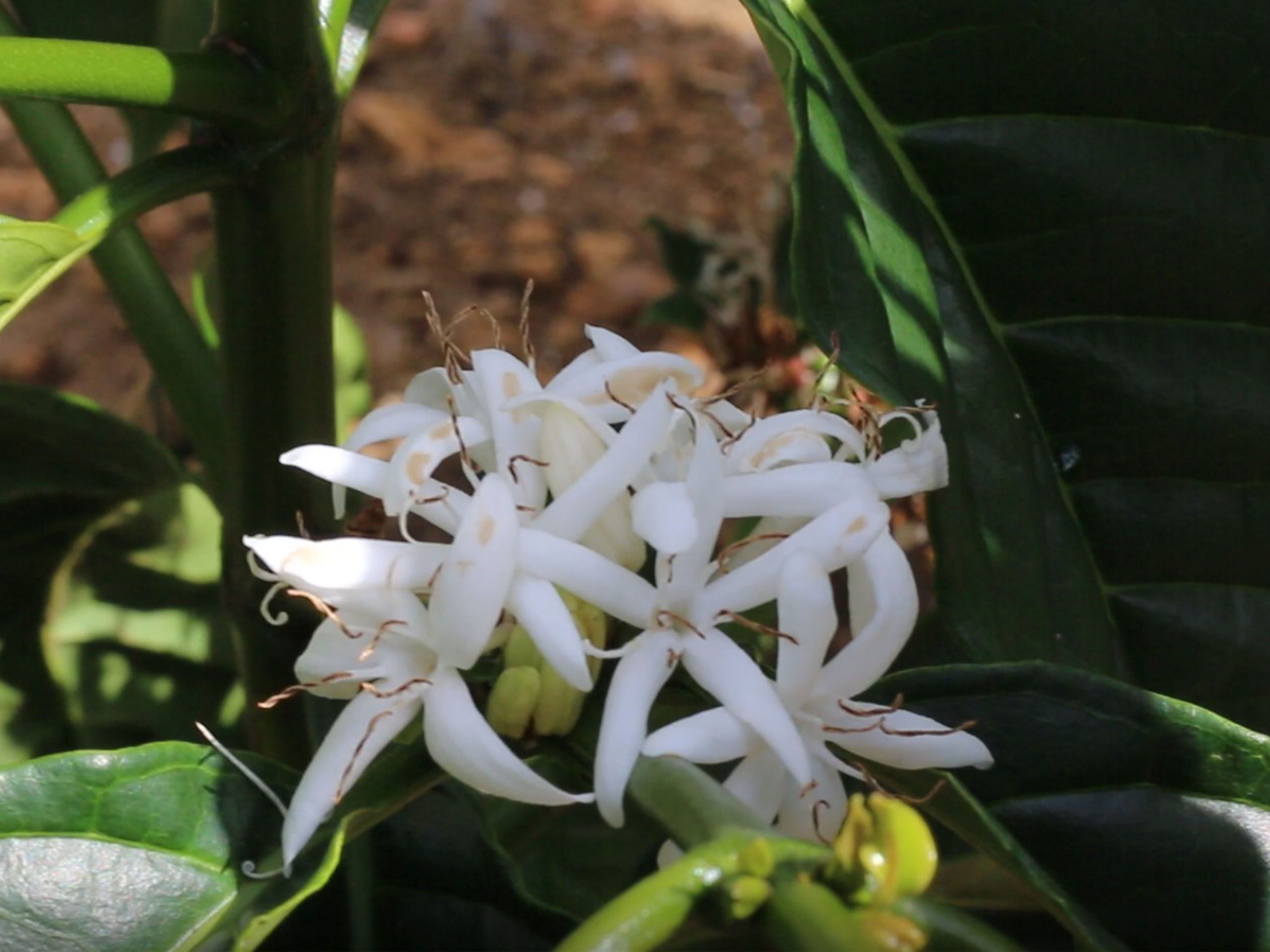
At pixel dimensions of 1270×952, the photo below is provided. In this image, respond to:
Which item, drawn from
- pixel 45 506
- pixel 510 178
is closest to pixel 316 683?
pixel 45 506

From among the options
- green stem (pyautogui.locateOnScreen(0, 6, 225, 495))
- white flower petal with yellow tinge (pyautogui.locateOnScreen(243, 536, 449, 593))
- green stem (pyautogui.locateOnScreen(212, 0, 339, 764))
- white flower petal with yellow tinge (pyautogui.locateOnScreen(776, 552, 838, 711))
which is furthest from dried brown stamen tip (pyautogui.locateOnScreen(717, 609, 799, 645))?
Answer: green stem (pyautogui.locateOnScreen(0, 6, 225, 495))

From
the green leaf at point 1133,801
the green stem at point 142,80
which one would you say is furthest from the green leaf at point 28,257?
the green leaf at point 1133,801

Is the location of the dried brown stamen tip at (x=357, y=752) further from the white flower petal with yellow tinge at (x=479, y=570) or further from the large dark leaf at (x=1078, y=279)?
the large dark leaf at (x=1078, y=279)

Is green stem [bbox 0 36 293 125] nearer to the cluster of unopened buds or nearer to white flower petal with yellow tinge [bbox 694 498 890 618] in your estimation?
the cluster of unopened buds

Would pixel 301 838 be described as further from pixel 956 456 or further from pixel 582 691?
pixel 956 456

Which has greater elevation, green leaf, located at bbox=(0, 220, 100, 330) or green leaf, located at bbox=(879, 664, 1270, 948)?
green leaf, located at bbox=(0, 220, 100, 330)

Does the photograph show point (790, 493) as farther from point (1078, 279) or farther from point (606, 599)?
point (1078, 279)

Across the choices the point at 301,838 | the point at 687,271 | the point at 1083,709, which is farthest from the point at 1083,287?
the point at 687,271
